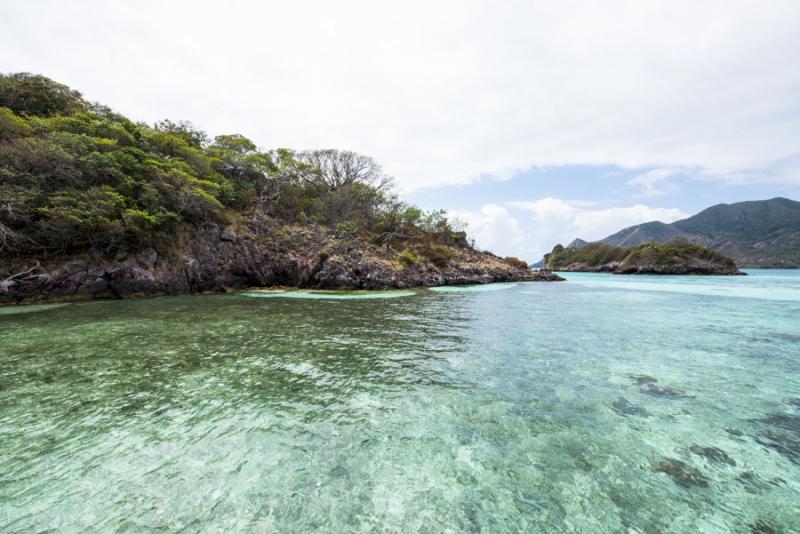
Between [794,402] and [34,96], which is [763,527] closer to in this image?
[794,402]

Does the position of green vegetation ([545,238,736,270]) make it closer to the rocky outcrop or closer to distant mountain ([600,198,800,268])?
the rocky outcrop

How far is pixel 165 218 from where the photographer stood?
2394 centimetres

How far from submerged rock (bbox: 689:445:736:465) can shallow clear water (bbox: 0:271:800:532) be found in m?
0.04

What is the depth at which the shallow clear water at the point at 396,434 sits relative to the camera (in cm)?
320

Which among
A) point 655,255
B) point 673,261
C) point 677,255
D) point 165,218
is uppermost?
point 165,218

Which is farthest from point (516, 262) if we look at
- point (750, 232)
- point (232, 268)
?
point (750, 232)

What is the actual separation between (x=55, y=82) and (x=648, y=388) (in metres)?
46.8

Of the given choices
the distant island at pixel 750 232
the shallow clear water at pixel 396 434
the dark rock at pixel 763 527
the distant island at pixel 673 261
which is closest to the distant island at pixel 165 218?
the shallow clear water at pixel 396 434

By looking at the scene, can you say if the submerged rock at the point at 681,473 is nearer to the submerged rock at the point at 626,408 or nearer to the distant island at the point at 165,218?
the submerged rock at the point at 626,408

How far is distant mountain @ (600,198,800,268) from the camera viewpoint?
413ft

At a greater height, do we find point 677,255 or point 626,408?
point 677,255

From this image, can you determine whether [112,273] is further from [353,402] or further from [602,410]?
[602,410]

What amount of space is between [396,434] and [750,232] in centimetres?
24221

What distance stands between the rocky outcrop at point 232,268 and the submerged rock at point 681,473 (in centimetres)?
2721
